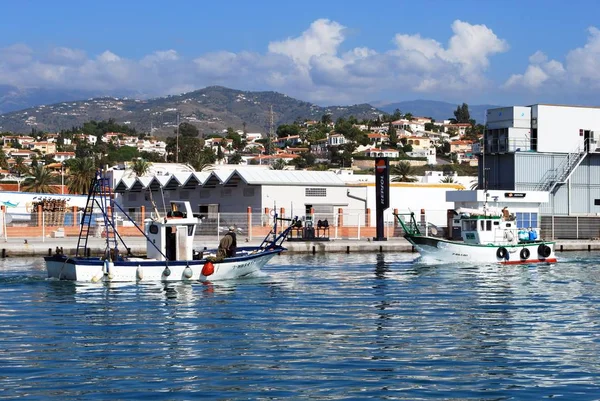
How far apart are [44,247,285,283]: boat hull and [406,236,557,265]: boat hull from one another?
15.2 metres

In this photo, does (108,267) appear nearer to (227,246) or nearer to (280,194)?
(227,246)

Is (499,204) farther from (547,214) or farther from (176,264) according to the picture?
(176,264)

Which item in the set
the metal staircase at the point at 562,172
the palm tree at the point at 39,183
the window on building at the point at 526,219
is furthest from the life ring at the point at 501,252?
the palm tree at the point at 39,183

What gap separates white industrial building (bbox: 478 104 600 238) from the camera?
7519 cm

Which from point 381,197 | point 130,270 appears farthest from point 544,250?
point 130,270

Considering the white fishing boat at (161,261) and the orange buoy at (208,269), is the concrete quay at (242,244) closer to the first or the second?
the white fishing boat at (161,261)

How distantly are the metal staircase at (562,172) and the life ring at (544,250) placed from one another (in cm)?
2414

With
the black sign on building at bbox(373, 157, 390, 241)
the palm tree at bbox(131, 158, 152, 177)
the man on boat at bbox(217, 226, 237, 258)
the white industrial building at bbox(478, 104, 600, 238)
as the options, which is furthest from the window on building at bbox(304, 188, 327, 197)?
the man on boat at bbox(217, 226, 237, 258)

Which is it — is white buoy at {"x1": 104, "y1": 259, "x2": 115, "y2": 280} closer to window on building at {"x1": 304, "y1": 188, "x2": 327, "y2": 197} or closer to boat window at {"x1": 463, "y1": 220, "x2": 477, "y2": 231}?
boat window at {"x1": 463, "y1": 220, "x2": 477, "y2": 231}

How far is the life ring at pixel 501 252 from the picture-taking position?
5069 cm

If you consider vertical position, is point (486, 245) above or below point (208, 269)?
above

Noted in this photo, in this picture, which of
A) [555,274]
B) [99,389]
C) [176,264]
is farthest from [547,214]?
[99,389]

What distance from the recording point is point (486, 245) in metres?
50.9

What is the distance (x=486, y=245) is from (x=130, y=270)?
20.9 meters
